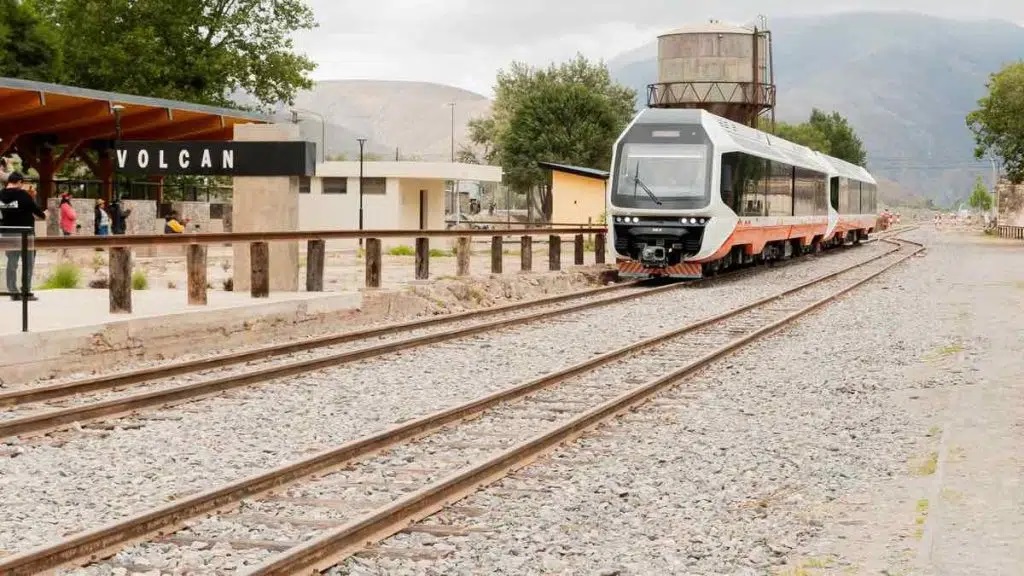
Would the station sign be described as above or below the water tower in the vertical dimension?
below

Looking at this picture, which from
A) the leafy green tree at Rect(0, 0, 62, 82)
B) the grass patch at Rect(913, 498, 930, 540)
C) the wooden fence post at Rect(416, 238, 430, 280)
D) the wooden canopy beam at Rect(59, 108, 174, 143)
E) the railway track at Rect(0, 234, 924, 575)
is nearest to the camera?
the railway track at Rect(0, 234, 924, 575)

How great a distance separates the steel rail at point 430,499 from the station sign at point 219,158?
25.2 feet

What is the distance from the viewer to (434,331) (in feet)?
54.5

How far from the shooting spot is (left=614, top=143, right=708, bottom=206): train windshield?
25359 mm

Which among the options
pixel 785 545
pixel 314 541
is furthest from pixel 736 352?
pixel 314 541

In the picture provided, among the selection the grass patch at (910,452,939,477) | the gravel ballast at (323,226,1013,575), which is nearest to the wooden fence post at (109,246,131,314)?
the gravel ballast at (323,226,1013,575)

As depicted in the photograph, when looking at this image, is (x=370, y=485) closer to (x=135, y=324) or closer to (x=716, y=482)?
(x=716, y=482)

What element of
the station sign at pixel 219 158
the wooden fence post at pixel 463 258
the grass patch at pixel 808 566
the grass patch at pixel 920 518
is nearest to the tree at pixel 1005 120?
the wooden fence post at pixel 463 258

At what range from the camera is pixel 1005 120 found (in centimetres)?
5816

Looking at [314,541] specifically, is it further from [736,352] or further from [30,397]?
[736,352]

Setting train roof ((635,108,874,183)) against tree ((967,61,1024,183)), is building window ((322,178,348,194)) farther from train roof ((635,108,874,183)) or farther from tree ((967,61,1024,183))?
tree ((967,61,1024,183))

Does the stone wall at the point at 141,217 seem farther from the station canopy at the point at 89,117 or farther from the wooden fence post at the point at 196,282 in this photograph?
the wooden fence post at the point at 196,282

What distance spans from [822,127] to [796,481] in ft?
503

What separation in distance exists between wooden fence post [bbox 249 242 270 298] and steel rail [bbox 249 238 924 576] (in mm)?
6361
